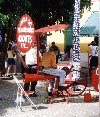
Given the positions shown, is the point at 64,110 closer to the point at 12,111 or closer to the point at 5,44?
the point at 12,111

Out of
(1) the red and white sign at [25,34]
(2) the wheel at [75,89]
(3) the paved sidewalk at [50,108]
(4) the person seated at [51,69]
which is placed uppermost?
(1) the red and white sign at [25,34]

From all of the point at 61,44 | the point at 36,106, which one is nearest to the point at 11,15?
the point at 36,106

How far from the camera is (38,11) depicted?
15656 millimetres

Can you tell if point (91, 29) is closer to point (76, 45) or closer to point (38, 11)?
point (38, 11)

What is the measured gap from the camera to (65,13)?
16391 millimetres

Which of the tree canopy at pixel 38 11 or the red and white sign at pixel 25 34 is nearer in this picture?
the red and white sign at pixel 25 34

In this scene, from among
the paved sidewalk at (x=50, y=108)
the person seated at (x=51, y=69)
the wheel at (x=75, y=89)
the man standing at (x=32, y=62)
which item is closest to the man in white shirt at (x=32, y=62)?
the man standing at (x=32, y=62)

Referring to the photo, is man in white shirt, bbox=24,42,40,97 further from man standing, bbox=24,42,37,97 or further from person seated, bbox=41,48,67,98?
person seated, bbox=41,48,67,98

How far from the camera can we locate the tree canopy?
46.3 ft

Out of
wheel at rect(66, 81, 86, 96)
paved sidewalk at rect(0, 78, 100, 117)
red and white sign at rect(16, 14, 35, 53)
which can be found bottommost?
paved sidewalk at rect(0, 78, 100, 117)

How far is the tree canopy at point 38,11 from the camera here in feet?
46.3

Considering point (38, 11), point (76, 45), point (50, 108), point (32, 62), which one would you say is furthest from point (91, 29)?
point (50, 108)

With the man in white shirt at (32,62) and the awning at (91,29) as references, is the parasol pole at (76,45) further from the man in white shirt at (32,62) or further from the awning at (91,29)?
the awning at (91,29)

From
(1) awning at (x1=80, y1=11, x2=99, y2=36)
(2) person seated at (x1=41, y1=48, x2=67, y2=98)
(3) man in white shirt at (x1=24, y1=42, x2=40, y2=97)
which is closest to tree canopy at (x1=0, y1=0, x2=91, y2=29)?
(3) man in white shirt at (x1=24, y1=42, x2=40, y2=97)
